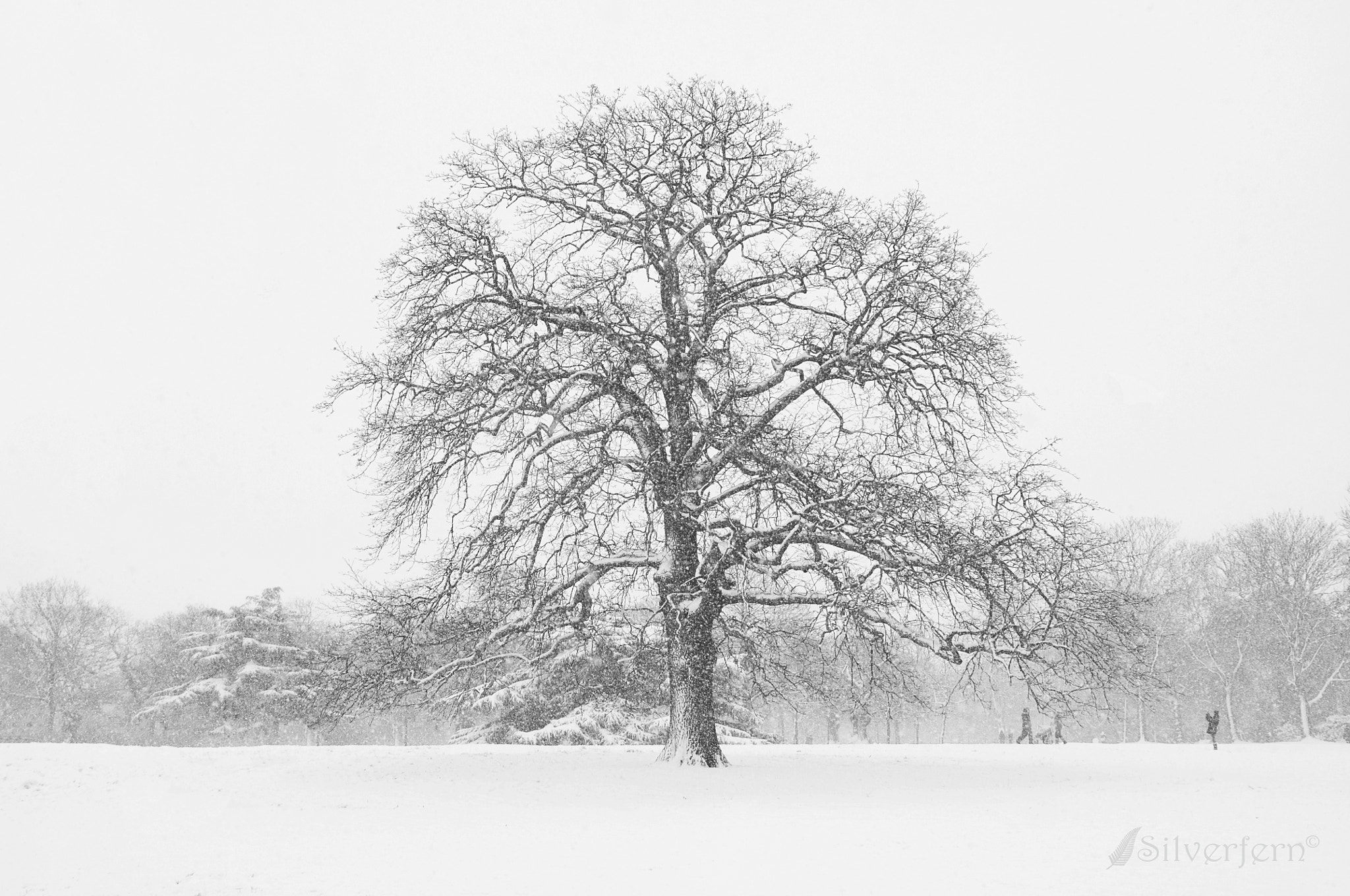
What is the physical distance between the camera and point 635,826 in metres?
11.8

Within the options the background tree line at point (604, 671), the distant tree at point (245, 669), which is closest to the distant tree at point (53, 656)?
the background tree line at point (604, 671)

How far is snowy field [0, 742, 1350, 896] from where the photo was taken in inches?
358

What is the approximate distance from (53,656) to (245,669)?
2676 centimetres

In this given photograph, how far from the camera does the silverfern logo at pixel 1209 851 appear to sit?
962 centimetres

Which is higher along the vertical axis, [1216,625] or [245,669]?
[1216,625]

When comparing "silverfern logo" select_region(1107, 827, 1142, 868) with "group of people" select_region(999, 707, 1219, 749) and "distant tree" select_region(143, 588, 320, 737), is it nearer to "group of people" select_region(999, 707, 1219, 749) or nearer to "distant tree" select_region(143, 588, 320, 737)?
"group of people" select_region(999, 707, 1219, 749)

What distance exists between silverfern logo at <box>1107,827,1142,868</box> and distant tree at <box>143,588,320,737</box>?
1516 inches

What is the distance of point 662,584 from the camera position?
17062 mm

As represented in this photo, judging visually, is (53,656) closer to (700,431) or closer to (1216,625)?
(700,431)

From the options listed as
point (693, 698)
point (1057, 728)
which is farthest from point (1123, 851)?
point (1057, 728)

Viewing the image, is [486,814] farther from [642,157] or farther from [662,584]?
[642,157]

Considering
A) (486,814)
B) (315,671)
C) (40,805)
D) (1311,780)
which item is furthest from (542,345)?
(1311,780)

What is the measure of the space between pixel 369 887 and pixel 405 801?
484cm

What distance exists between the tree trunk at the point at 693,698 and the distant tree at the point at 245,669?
2940 centimetres
